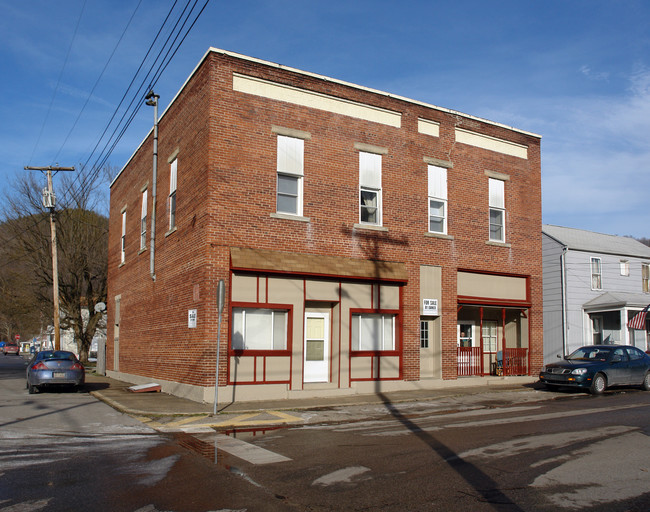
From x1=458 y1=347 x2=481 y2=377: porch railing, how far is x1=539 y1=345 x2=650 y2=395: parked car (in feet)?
8.13

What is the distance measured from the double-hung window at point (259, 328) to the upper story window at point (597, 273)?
22.6 meters

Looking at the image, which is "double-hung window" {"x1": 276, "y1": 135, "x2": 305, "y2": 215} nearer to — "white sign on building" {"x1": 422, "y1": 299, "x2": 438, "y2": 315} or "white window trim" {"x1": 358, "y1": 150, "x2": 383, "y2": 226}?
"white window trim" {"x1": 358, "y1": 150, "x2": 383, "y2": 226}

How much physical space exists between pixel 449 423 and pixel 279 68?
1072cm

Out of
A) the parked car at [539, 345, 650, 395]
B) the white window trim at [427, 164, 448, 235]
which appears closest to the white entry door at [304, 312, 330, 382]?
the white window trim at [427, 164, 448, 235]

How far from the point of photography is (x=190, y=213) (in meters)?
16.9

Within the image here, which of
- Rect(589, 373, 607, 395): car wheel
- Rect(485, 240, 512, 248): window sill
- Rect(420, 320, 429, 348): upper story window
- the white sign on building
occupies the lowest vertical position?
Rect(589, 373, 607, 395): car wheel

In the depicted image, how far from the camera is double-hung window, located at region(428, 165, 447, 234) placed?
19719 mm

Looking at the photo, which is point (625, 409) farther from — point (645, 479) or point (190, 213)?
point (190, 213)

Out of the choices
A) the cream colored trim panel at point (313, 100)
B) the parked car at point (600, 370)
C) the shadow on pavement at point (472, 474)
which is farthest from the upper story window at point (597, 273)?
the shadow on pavement at point (472, 474)

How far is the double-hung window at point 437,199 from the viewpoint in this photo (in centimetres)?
1972

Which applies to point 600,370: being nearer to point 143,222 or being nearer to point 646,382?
point 646,382

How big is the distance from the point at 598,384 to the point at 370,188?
29.7 ft

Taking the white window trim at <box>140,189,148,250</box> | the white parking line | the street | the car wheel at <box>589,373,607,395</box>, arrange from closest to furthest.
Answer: the street, the white parking line, the car wheel at <box>589,373,607,395</box>, the white window trim at <box>140,189,148,250</box>

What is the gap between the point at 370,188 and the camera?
18328 millimetres
